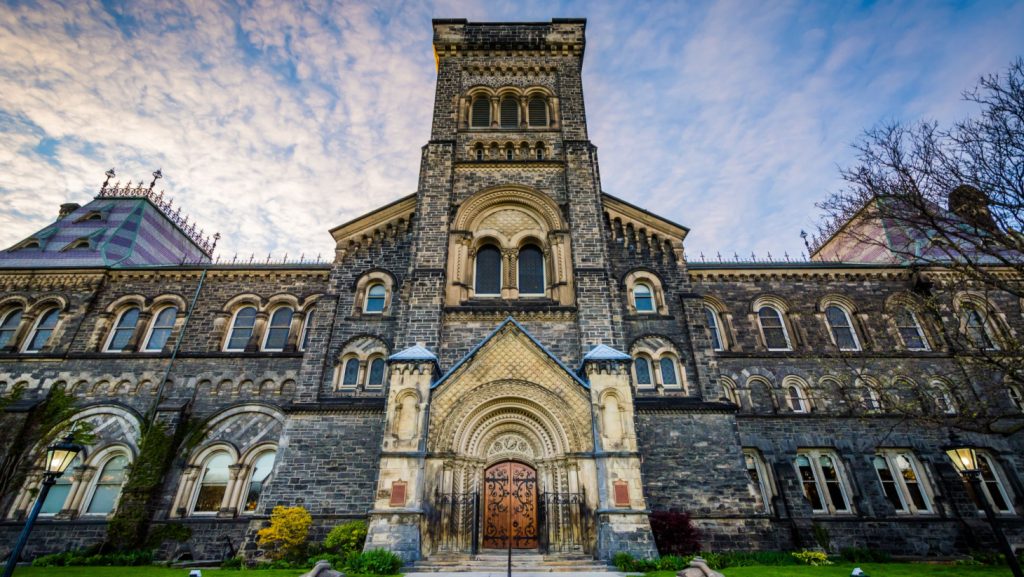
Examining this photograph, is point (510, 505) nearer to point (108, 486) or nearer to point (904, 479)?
point (108, 486)

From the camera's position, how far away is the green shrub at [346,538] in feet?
41.8

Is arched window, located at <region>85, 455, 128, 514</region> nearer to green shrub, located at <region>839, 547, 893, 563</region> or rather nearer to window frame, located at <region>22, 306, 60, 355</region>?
window frame, located at <region>22, 306, 60, 355</region>

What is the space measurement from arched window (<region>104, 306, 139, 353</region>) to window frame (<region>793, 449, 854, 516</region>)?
1064 inches

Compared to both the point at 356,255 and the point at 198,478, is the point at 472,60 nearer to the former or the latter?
the point at 356,255

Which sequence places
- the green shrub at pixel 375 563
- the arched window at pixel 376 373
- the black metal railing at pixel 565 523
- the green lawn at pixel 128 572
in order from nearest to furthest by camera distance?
1. the green shrub at pixel 375 563
2. the green lawn at pixel 128 572
3. the black metal railing at pixel 565 523
4. the arched window at pixel 376 373

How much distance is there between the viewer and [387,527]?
11.5 meters

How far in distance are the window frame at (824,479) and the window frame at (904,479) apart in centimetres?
117

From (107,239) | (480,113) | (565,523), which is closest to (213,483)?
(565,523)

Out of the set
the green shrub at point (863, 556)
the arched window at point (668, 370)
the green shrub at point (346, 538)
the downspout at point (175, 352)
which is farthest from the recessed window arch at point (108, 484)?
the green shrub at point (863, 556)

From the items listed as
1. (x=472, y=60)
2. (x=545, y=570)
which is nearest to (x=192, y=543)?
(x=545, y=570)

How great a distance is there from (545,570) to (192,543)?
12.7 metres

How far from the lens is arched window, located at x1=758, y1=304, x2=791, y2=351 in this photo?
20.6 meters

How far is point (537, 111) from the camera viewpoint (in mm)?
21500

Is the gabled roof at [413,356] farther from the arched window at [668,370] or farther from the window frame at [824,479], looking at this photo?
the window frame at [824,479]
